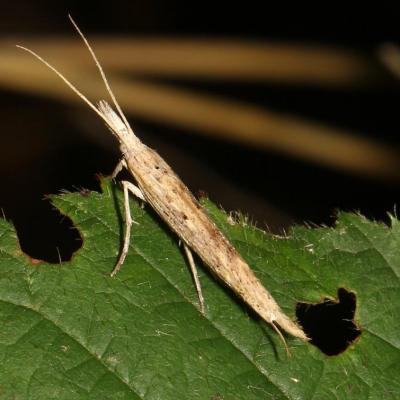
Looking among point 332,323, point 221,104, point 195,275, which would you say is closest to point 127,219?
point 195,275

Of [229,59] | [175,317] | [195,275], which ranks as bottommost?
[229,59]

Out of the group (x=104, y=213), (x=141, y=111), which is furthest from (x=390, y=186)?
(x=104, y=213)

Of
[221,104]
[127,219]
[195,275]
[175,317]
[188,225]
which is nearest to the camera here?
[175,317]

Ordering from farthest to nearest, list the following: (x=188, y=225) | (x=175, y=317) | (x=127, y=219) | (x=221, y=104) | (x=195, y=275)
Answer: (x=221, y=104)
(x=188, y=225)
(x=127, y=219)
(x=195, y=275)
(x=175, y=317)

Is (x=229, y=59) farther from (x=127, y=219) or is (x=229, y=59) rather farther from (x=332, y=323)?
(x=332, y=323)

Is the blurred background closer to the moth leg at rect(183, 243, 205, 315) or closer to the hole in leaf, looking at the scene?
the hole in leaf

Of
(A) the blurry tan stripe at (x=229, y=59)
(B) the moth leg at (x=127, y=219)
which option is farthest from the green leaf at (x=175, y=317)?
(A) the blurry tan stripe at (x=229, y=59)
